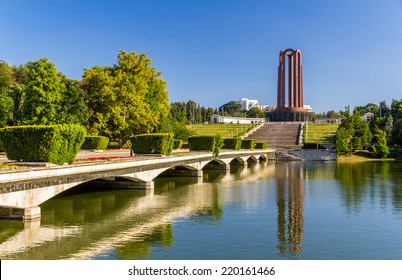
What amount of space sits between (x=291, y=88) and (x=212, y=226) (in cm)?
12516

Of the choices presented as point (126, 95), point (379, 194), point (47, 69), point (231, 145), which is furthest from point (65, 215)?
point (231, 145)

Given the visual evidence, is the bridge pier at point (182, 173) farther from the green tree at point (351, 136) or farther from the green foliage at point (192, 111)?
the green foliage at point (192, 111)

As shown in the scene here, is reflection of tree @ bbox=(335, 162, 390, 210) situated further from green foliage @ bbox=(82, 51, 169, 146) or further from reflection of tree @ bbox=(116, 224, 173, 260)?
green foliage @ bbox=(82, 51, 169, 146)

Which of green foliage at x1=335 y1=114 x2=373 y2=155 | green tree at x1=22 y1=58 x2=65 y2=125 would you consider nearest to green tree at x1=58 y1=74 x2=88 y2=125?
green tree at x1=22 y1=58 x2=65 y2=125

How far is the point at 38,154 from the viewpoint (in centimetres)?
2692

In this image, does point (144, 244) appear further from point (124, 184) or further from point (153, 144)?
point (153, 144)

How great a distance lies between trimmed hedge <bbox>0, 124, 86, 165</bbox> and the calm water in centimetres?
336

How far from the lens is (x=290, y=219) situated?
25.4m

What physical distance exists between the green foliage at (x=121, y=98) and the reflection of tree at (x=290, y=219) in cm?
2520

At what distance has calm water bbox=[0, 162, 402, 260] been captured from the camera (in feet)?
59.7

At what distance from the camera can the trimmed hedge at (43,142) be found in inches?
1048

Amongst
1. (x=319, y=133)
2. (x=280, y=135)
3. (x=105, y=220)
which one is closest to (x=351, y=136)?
(x=319, y=133)

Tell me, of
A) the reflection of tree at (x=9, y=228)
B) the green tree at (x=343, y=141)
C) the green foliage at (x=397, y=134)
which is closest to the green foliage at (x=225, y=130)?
the green tree at (x=343, y=141)

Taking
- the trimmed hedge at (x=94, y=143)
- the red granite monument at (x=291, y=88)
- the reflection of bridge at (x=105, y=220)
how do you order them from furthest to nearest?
the red granite monument at (x=291, y=88) < the trimmed hedge at (x=94, y=143) < the reflection of bridge at (x=105, y=220)
